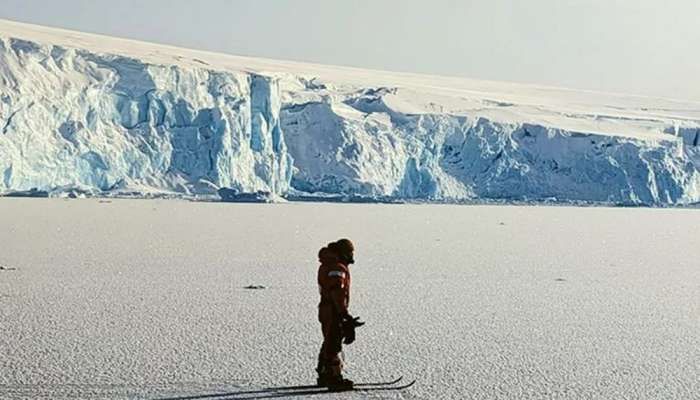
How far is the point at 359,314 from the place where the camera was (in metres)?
6.58

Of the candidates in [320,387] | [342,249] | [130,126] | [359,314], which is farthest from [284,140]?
[342,249]

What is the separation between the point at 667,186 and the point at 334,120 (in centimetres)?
1342

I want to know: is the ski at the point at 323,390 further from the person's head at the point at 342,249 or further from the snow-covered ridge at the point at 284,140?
the snow-covered ridge at the point at 284,140

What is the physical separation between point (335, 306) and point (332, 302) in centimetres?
3

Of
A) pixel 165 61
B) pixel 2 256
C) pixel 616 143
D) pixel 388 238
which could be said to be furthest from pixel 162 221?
pixel 616 143

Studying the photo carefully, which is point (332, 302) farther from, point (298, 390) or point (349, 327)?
point (298, 390)

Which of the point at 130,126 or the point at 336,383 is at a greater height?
the point at 336,383

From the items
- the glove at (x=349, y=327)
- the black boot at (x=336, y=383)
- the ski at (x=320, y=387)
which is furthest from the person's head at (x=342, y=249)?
the ski at (x=320, y=387)

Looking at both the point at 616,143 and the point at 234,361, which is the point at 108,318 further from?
the point at 616,143

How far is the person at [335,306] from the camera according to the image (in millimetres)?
3895

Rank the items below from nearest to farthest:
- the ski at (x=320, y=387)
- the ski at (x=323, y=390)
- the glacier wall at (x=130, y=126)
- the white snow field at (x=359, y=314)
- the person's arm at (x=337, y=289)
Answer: the person's arm at (x=337, y=289) → the ski at (x=323, y=390) → the ski at (x=320, y=387) → the white snow field at (x=359, y=314) → the glacier wall at (x=130, y=126)

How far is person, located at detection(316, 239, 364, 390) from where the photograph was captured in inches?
153

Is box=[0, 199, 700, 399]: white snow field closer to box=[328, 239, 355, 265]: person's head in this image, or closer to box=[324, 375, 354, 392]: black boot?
box=[324, 375, 354, 392]: black boot

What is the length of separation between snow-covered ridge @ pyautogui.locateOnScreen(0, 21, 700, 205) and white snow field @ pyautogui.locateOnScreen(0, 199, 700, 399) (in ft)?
37.9
